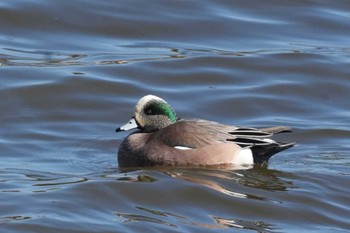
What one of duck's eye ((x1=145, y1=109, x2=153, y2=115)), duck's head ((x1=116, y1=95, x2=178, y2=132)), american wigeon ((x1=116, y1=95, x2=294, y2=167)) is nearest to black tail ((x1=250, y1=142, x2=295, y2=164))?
american wigeon ((x1=116, y1=95, x2=294, y2=167))

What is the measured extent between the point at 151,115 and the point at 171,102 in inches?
82.6

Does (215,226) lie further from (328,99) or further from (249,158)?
(328,99)

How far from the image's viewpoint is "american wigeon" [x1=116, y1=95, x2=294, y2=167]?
1034cm

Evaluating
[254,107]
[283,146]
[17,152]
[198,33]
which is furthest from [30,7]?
[283,146]

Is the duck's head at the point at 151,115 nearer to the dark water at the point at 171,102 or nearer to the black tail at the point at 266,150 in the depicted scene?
the dark water at the point at 171,102

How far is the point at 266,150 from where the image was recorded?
10.4m

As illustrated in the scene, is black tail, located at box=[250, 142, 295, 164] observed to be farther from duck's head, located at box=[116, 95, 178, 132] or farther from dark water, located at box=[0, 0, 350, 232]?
duck's head, located at box=[116, 95, 178, 132]

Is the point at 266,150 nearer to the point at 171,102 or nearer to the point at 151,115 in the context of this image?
the point at 151,115

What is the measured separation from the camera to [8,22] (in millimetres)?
15078

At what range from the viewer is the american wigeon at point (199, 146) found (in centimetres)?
1034

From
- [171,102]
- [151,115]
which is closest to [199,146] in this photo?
[151,115]

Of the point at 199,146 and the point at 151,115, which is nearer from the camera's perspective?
the point at 199,146

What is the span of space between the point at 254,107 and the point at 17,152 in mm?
3118

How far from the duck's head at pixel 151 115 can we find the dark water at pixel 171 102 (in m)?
0.45
